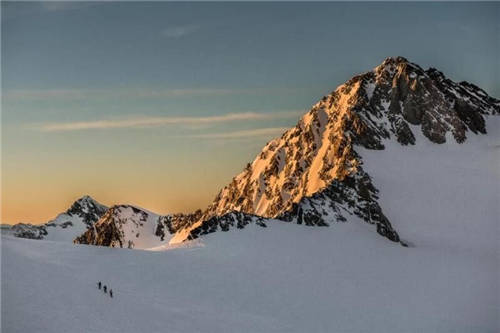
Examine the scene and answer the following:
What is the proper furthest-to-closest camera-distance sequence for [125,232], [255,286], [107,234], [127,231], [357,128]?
[127,231]
[125,232]
[107,234]
[357,128]
[255,286]

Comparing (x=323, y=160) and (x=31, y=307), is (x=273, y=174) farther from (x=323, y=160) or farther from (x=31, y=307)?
(x=31, y=307)

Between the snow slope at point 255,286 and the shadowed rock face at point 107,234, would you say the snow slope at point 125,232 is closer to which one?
the shadowed rock face at point 107,234

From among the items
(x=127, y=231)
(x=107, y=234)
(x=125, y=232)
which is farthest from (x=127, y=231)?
(x=107, y=234)

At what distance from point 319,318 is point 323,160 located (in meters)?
→ 85.2

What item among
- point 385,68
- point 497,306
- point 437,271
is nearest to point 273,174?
point 385,68

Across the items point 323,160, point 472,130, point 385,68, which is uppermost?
point 385,68

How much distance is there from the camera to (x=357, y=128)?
5123 inches

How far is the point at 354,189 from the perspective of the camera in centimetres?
9856

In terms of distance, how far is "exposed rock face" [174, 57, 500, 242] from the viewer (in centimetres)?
12744

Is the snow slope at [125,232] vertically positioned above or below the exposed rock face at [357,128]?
below

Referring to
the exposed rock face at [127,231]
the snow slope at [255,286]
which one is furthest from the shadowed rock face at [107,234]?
the snow slope at [255,286]

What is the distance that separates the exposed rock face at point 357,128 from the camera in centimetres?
12744

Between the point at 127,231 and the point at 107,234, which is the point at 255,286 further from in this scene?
the point at 127,231

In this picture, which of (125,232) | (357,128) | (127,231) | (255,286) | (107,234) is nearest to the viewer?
(255,286)
